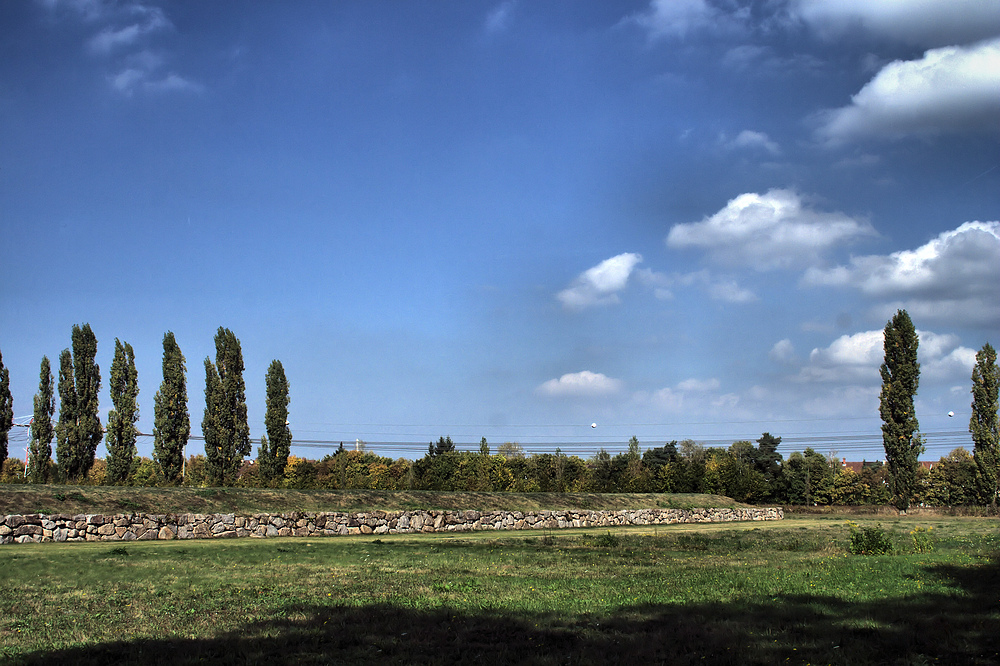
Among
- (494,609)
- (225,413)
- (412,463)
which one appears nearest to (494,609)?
(494,609)

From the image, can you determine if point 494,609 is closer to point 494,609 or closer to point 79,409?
point 494,609

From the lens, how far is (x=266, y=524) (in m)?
25.3

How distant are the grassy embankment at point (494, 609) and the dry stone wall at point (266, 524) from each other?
5.66 m

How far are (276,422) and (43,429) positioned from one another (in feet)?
44.0

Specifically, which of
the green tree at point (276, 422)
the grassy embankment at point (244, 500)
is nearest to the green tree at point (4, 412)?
the green tree at point (276, 422)

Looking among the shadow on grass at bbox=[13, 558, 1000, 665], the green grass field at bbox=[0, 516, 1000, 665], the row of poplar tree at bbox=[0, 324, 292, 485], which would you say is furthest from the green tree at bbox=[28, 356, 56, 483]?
the shadow on grass at bbox=[13, 558, 1000, 665]

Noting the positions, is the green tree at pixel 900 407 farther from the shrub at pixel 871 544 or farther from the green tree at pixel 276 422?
the green tree at pixel 276 422

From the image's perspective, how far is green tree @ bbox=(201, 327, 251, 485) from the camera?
42125 millimetres

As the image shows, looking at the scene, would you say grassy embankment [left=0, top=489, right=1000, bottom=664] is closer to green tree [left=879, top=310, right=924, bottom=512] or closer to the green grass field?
the green grass field

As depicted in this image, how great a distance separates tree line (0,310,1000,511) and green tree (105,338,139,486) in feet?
0.22

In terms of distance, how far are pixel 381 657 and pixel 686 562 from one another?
10777 mm

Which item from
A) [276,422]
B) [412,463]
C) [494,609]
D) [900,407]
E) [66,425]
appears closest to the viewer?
[494,609]

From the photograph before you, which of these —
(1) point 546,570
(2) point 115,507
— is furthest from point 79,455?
(1) point 546,570

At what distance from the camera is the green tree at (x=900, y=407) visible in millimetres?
51156
